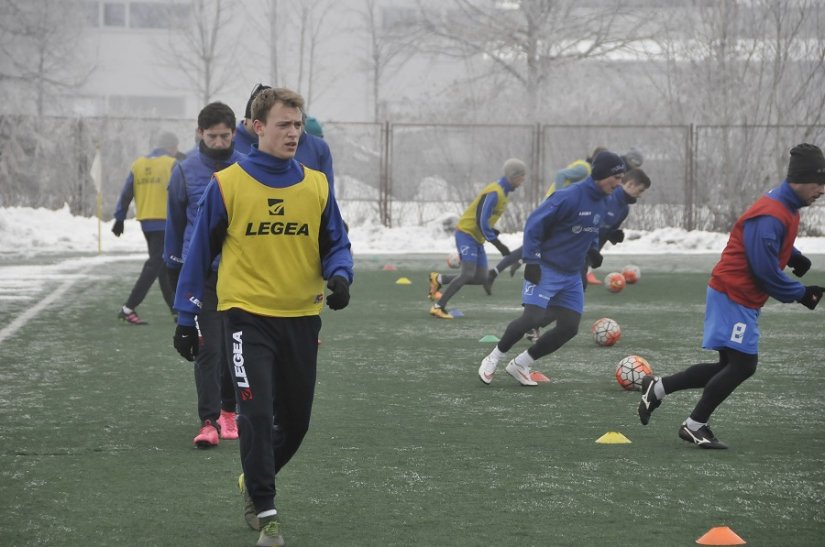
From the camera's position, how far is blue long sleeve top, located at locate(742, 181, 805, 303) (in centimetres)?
724

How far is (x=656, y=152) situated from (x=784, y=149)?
2853 millimetres

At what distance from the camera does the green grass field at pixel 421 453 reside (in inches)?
234

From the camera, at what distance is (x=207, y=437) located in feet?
24.9

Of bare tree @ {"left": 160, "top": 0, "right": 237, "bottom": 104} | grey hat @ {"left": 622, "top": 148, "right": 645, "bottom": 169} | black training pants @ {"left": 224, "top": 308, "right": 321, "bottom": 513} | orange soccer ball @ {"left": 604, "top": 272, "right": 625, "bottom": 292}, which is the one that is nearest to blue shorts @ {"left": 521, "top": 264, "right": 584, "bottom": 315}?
black training pants @ {"left": 224, "top": 308, "right": 321, "bottom": 513}

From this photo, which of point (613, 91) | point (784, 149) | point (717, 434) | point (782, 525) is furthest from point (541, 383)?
point (613, 91)

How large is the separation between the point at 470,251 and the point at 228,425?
24.0 ft

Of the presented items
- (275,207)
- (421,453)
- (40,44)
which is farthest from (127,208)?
(40,44)

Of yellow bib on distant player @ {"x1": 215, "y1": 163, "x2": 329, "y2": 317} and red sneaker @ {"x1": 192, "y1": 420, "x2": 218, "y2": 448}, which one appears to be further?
red sneaker @ {"x1": 192, "y1": 420, "x2": 218, "y2": 448}

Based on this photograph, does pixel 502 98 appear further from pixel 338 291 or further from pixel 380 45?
pixel 338 291

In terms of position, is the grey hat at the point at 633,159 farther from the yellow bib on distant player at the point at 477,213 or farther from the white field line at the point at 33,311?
the white field line at the point at 33,311

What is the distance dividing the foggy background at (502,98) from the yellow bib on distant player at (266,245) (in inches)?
921

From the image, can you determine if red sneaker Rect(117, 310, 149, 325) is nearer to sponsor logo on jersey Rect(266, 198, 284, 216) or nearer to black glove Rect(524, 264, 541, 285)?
black glove Rect(524, 264, 541, 285)

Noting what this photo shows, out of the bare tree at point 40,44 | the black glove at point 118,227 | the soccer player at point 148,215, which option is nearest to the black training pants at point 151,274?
the soccer player at point 148,215

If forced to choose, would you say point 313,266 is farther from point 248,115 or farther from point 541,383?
point 541,383
